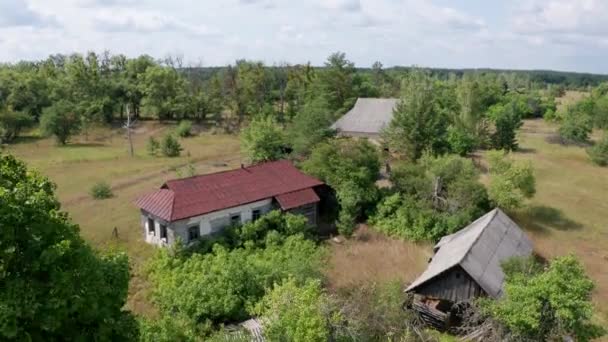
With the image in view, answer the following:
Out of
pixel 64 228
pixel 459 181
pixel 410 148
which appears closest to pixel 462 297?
pixel 459 181

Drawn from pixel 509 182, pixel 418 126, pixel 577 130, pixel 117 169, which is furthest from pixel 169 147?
pixel 577 130

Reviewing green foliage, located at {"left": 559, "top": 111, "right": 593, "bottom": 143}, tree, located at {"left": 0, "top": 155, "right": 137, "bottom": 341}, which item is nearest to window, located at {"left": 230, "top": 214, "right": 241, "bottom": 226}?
tree, located at {"left": 0, "top": 155, "right": 137, "bottom": 341}

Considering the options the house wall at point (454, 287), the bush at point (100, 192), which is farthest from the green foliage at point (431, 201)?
the bush at point (100, 192)

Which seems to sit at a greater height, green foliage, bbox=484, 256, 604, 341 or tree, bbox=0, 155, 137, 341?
tree, bbox=0, 155, 137, 341

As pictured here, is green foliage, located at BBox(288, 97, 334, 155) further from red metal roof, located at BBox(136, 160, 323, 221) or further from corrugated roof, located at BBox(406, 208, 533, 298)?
corrugated roof, located at BBox(406, 208, 533, 298)

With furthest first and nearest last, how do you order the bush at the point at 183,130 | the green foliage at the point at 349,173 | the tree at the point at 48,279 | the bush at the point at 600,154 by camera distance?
the bush at the point at 183,130, the bush at the point at 600,154, the green foliage at the point at 349,173, the tree at the point at 48,279

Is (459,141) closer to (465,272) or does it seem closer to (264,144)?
(264,144)

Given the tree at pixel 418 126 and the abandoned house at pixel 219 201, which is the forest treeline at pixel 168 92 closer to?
the tree at pixel 418 126
